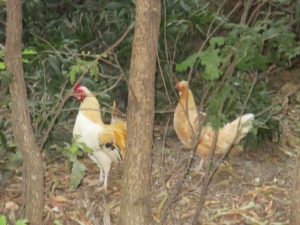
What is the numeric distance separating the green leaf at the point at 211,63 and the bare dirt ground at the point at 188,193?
1.04 meters

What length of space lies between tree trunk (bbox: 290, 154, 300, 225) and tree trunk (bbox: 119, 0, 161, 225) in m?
0.84

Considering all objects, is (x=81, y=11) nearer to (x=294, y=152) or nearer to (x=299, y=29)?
(x=299, y=29)

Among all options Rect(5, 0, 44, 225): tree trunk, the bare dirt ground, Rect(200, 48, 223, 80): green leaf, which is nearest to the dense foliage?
Rect(5, 0, 44, 225): tree trunk

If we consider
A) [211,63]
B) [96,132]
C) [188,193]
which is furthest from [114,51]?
[211,63]

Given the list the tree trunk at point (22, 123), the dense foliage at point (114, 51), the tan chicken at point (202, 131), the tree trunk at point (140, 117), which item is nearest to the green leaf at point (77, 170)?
the tree trunk at point (22, 123)

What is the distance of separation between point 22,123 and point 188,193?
1413 mm

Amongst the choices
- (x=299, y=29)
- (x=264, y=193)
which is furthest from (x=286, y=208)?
(x=299, y=29)

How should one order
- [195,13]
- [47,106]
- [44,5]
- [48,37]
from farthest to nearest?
[44,5] → [48,37] → [195,13] → [47,106]

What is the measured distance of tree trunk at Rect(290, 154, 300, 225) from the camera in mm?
3373

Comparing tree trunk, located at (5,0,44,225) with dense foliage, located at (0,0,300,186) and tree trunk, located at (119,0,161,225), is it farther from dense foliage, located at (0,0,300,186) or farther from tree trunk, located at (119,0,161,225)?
tree trunk, located at (119,0,161,225)

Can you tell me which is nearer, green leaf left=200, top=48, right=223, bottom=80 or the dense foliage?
green leaf left=200, top=48, right=223, bottom=80

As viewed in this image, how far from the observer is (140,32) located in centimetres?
289

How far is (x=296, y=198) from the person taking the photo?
135 inches

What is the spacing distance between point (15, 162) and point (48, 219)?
0.46 metres
